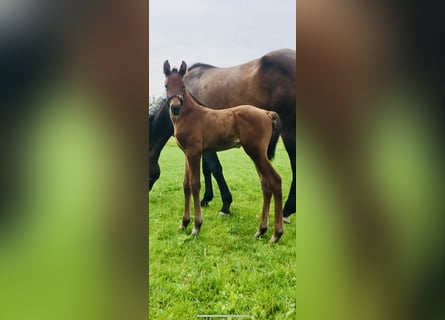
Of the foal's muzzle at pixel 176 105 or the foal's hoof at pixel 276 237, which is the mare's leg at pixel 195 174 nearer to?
the foal's muzzle at pixel 176 105

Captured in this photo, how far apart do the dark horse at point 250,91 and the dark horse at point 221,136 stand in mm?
45

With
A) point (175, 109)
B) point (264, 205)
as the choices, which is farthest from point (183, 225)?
point (175, 109)

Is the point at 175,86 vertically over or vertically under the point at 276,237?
over

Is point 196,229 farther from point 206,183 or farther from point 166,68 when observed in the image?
point 166,68

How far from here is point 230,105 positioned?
6.73 feet

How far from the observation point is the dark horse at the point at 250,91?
77.5 inches

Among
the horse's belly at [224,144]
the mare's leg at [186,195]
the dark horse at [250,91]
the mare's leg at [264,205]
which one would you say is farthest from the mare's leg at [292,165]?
the mare's leg at [186,195]

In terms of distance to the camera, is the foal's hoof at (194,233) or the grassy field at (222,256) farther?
the foal's hoof at (194,233)

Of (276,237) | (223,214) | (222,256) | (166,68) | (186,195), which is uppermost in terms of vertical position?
(166,68)

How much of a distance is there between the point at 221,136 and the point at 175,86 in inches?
15.4

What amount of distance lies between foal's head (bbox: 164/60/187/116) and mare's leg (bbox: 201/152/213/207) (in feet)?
A: 1.06

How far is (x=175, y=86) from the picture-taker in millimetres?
2006

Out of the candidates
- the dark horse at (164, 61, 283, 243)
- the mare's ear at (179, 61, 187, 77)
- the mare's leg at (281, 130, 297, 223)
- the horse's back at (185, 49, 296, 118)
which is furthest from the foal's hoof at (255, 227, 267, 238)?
the mare's ear at (179, 61, 187, 77)

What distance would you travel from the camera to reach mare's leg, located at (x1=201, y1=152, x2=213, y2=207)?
2.05m
